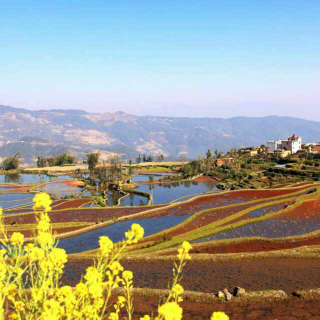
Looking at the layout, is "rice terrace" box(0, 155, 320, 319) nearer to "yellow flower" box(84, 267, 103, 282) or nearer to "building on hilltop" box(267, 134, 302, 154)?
"yellow flower" box(84, 267, 103, 282)

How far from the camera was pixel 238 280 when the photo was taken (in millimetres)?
18797

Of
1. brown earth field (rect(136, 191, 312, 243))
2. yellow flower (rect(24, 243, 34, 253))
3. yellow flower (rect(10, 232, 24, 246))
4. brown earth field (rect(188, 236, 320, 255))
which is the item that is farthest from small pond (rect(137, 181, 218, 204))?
yellow flower (rect(10, 232, 24, 246))

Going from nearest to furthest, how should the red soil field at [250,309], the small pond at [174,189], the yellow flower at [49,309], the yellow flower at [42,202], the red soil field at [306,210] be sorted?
the yellow flower at [49,309], the yellow flower at [42,202], the red soil field at [250,309], the red soil field at [306,210], the small pond at [174,189]

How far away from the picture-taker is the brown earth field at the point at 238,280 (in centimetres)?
1443

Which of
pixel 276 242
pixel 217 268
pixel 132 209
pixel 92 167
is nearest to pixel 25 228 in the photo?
pixel 132 209

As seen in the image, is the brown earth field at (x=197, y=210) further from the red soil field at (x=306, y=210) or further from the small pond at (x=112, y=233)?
the red soil field at (x=306, y=210)

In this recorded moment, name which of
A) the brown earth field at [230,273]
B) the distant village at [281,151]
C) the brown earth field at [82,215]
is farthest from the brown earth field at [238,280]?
the distant village at [281,151]

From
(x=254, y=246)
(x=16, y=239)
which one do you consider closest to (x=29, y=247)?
(x=16, y=239)

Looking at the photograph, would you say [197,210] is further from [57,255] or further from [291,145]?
[291,145]

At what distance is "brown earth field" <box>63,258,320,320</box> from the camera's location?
1443cm

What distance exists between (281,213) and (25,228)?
94.3ft

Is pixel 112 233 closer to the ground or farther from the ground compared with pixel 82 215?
farther from the ground

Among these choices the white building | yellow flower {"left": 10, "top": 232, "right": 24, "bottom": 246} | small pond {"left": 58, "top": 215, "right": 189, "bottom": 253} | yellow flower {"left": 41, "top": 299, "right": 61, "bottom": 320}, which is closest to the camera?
yellow flower {"left": 41, "top": 299, "right": 61, "bottom": 320}

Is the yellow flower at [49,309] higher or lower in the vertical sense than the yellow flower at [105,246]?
lower
